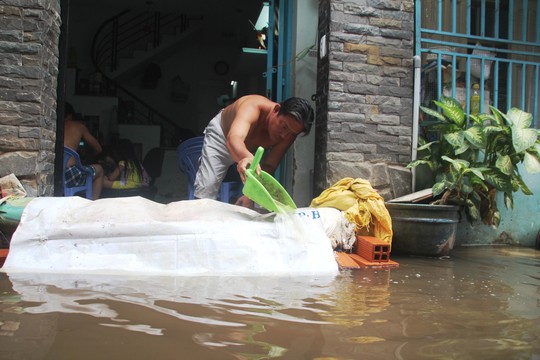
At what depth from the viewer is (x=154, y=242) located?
219 cm

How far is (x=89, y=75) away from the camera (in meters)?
11.0

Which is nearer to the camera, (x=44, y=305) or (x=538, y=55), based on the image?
(x=44, y=305)

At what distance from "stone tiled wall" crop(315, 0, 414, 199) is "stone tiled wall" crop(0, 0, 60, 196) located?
2164mm

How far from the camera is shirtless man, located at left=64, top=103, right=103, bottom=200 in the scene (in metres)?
→ 4.05

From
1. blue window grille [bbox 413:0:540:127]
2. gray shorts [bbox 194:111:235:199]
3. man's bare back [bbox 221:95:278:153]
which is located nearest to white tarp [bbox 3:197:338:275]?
man's bare back [bbox 221:95:278:153]

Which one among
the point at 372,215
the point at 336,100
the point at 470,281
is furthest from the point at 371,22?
the point at 470,281

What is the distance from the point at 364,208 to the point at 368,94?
47.5 inches

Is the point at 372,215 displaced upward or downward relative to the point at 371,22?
downward

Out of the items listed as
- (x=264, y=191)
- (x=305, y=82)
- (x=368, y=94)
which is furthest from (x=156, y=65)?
(x=264, y=191)

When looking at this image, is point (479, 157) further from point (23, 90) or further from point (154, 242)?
point (23, 90)

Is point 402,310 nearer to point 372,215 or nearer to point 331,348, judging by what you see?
point 331,348

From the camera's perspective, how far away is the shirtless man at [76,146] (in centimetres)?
405

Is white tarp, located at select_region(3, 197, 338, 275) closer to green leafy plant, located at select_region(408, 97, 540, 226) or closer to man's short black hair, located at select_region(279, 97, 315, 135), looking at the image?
man's short black hair, located at select_region(279, 97, 315, 135)

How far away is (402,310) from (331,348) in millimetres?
561
